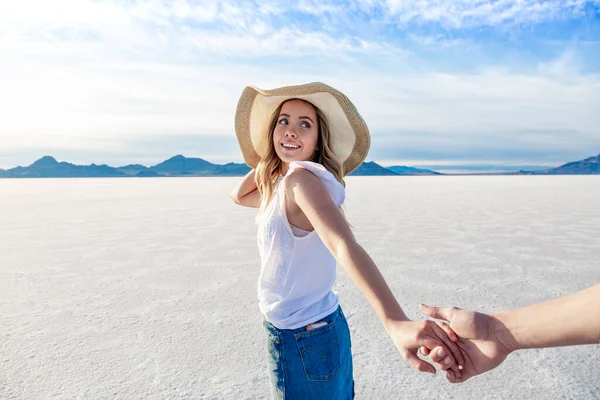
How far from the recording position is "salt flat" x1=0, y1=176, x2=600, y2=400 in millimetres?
2229

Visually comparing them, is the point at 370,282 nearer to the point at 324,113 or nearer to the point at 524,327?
the point at 524,327

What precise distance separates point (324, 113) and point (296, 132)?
0.46ft

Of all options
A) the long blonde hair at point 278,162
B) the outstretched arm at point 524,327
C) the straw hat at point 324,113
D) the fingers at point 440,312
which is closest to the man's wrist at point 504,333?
the outstretched arm at point 524,327

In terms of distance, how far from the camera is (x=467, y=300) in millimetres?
3385

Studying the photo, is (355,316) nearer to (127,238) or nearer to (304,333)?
(304,333)

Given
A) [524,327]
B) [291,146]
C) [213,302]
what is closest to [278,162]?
[291,146]

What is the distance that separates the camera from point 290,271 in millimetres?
1291

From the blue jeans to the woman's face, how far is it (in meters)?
0.50

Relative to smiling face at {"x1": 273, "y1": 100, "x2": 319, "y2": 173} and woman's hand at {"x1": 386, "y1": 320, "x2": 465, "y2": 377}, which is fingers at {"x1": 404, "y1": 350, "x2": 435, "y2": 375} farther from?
smiling face at {"x1": 273, "y1": 100, "x2": 319, "y2": 173}

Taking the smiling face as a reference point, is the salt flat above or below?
below

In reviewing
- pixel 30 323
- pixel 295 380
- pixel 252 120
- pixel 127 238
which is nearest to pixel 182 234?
pixel 127 238

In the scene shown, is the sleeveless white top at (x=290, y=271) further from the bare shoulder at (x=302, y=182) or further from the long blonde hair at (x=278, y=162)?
the long blonde hair at (x=278, y=162)

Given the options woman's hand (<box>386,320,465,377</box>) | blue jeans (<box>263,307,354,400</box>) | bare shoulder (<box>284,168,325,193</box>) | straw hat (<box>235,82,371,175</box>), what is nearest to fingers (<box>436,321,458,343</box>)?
woman's hand (<box>386,320,465,377</box>)

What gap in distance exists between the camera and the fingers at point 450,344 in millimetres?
1099
